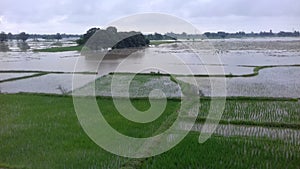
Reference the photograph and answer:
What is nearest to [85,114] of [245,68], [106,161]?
[106,161]

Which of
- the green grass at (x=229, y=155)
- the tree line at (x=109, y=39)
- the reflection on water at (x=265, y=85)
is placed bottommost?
the green grass at (x=229, y=155)

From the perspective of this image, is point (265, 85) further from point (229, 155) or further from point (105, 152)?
point (105, 152)

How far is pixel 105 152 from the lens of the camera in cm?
453

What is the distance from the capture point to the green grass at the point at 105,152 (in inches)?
159

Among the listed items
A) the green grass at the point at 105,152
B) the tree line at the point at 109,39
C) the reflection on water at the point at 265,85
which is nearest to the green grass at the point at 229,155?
the green grass at the point at 105,152

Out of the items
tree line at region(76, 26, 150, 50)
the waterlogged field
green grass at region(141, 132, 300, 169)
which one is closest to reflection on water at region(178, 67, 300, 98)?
the waterlogged field

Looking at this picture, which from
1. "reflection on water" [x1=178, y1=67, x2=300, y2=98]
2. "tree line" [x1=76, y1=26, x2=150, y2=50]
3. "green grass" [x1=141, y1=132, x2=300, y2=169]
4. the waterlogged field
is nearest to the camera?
"green grass" [x1=141, y1=132, x2=300, y2=169]

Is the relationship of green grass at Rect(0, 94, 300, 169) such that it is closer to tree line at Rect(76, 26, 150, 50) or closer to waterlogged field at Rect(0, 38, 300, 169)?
waterlogged field at Rect(0, 38, 300, 169)

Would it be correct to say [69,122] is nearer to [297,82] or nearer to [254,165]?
[254,165]

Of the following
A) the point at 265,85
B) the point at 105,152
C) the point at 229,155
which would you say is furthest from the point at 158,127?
the point at 265,85

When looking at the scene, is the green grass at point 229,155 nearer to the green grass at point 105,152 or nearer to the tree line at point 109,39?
the green grass at point 105,152

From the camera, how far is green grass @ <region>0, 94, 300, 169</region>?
405 centimetres

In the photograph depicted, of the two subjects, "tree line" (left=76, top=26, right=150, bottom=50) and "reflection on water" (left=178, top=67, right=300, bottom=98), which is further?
"tree line" (left=76, top=26, right=150, bottom=50)

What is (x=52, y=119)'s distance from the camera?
252 inches
